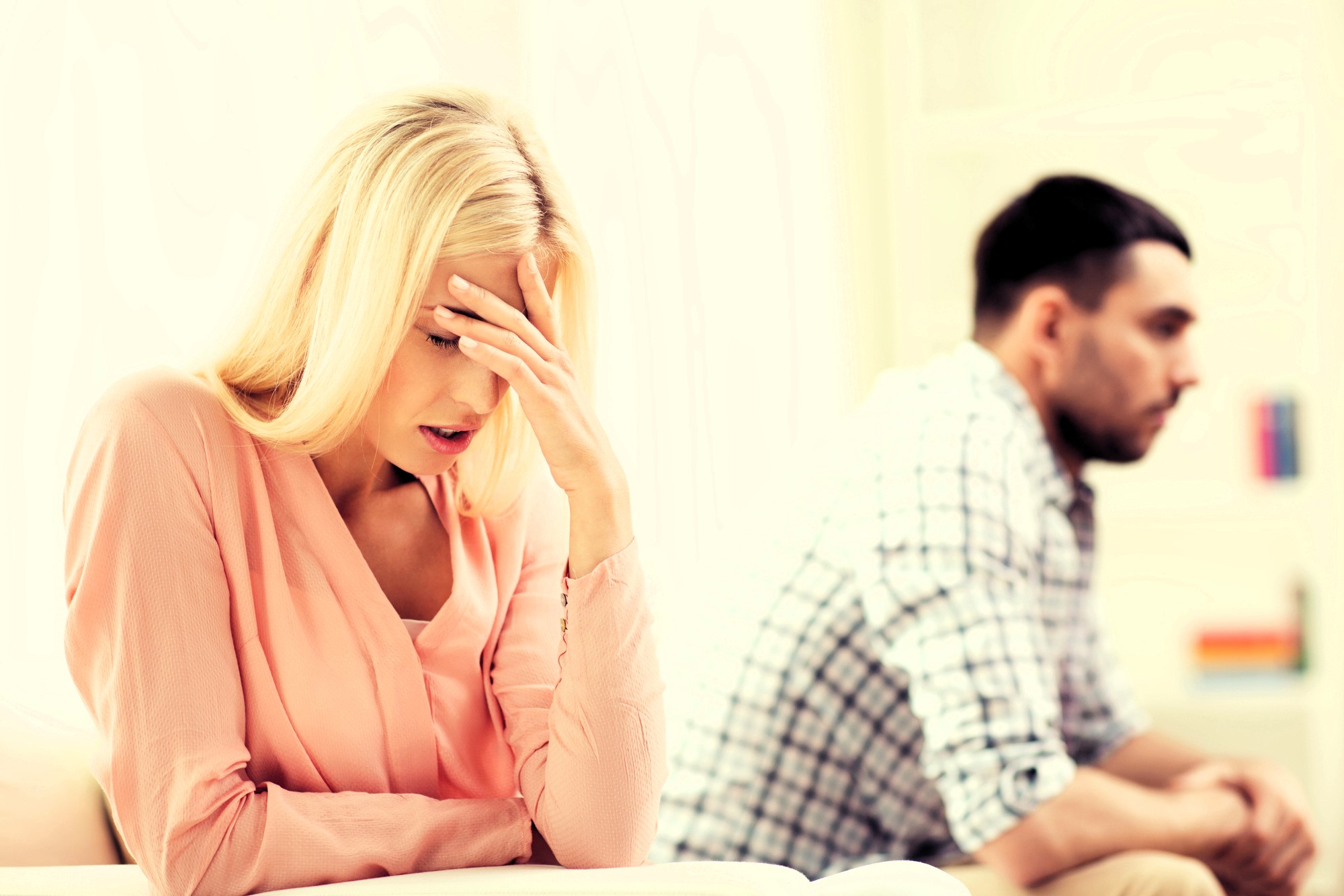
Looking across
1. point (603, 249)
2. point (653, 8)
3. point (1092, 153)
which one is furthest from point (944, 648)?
point (1092, 153)

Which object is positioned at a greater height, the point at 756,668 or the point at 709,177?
the point at 709,177

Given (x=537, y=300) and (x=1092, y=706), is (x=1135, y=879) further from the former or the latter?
(x=537, y=300)

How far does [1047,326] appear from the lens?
209 centimetres

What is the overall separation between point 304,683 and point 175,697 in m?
0.11

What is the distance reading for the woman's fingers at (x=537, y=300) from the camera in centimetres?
104

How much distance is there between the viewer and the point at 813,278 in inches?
117

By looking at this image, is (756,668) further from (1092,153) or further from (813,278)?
(1092,153)

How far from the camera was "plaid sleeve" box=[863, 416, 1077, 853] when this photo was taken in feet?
5.11

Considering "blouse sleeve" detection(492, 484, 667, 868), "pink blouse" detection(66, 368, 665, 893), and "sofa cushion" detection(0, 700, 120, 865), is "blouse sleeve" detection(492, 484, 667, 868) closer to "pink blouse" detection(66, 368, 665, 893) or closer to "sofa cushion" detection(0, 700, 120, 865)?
"pink blouse" detection(66, 368, 665, 893)

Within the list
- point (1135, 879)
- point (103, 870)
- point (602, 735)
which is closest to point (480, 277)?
point (602, 735)

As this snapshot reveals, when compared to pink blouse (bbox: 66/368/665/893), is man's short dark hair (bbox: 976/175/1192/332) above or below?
above

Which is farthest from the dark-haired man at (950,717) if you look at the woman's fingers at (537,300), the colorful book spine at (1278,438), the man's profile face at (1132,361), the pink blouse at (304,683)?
the colorful book spine at (1278,438)

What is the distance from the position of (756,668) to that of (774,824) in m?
0.20

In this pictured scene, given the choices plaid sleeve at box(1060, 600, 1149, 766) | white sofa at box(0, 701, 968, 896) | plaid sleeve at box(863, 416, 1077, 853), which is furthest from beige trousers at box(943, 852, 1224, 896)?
white sofa at box(0, 701, 968, 896)
